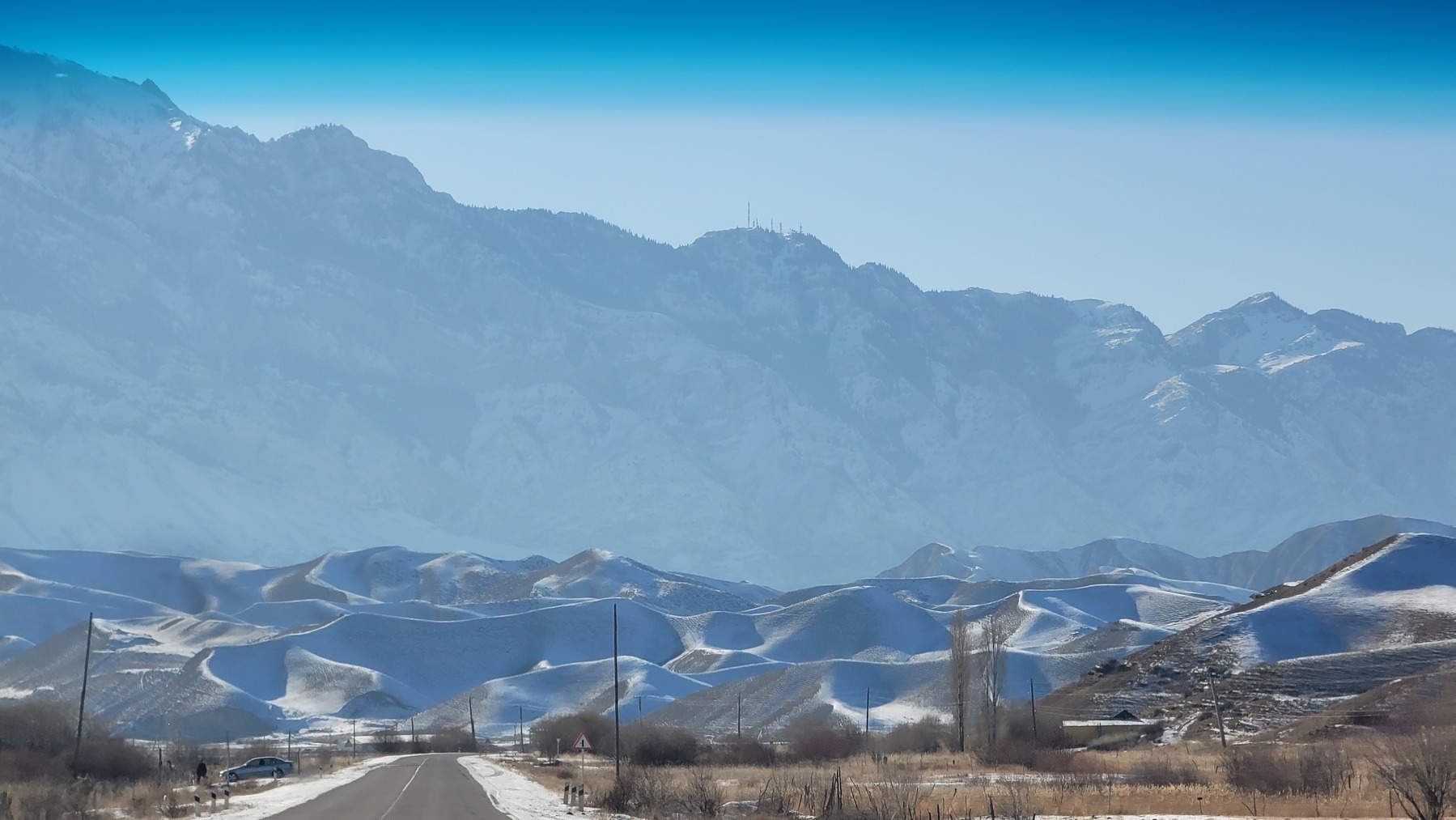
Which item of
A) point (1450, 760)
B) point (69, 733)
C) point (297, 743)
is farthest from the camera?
point (297, 743)

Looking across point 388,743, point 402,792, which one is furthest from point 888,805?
point 388,743

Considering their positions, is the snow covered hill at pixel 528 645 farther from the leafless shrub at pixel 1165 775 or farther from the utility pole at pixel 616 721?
the leafless shrub at pixel 1165 775

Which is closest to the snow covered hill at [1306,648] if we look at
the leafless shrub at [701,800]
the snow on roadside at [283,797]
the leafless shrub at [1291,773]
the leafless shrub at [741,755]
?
the leafless shrub at [741,755]

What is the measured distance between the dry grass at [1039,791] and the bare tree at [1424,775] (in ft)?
4.97

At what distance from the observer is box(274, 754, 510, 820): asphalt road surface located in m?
32.7

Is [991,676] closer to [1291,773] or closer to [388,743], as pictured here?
[388,743]

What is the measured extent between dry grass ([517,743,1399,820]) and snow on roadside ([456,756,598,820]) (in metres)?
1.07

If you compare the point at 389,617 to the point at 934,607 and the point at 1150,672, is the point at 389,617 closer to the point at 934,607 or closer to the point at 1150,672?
the point at 934,607

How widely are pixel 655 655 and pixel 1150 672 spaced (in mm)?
77011

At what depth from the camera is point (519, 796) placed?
40.6 metres

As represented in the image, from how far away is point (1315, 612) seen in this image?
89875 mm

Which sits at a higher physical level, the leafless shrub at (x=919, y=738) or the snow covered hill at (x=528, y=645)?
the snow covered hill at (x=528, y=645)

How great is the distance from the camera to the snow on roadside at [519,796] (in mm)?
33625

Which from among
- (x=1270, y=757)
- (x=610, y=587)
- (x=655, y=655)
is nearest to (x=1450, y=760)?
(x=1270, y=757)
